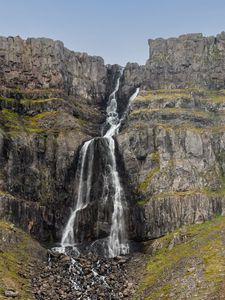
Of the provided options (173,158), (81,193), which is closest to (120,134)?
(173,158)

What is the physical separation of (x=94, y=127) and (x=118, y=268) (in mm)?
48080

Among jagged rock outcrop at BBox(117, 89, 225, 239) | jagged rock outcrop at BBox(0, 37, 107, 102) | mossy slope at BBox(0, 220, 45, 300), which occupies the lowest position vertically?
mossy slope at BBox(0, 220, 45, 300)

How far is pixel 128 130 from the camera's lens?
92.2m

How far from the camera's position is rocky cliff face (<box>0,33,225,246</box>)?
76.6 meters

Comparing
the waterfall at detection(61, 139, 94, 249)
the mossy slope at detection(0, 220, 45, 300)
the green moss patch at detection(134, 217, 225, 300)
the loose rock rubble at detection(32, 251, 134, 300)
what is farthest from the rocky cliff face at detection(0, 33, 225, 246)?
the loose rock rubble at detection(32, 251, 134, 300)

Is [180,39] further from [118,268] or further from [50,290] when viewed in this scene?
[50,290]

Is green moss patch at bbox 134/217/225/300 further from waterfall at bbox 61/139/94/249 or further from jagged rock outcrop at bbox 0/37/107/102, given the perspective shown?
jagged rock outcrop at bbox 0/37/107/102

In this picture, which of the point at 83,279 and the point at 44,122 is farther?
the point at 44,122

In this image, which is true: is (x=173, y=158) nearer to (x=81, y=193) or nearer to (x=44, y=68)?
(x=81, y=193)

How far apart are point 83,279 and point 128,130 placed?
40.8 metres

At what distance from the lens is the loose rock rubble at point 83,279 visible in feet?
176

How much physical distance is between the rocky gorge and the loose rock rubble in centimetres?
1011

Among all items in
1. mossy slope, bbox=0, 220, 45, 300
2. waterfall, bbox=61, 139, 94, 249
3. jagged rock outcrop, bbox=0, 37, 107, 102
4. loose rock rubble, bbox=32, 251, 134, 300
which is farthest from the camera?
jagged rock outcrop, bbox=0, 37, 107, 102

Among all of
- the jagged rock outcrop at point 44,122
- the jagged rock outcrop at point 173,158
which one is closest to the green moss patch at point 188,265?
the jagged rock outcrop at point 173,158
